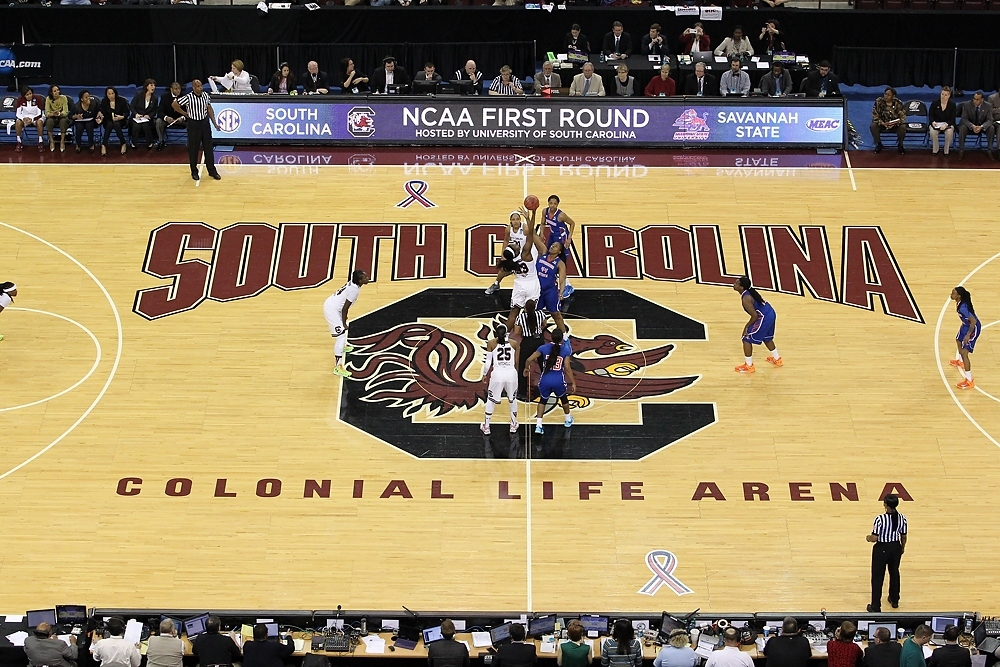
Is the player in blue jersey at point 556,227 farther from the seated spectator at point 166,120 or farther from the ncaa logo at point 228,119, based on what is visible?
the seated spectator at point 166,120

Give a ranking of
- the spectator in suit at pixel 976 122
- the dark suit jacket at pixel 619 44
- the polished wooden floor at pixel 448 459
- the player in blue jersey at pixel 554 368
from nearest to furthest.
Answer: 1. the polished wooden floor at pixel 448 459
2. the player in blue jersey at pixel 554 368
3. the spectator in suit at pixel 976 122
4. the dark suit jacket at pixel 619 44

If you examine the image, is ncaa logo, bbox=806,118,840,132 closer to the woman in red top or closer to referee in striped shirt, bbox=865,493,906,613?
referee in striped shirt, bbox=865,493,906,613

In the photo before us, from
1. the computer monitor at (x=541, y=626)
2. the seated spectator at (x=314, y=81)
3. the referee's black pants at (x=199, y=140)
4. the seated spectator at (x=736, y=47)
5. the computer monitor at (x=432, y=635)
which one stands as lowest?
the computer monitor at (x=432, y=635)

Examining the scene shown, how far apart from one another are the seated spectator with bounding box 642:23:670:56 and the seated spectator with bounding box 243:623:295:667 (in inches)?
768

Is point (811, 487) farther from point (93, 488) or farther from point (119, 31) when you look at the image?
point (119, 31)

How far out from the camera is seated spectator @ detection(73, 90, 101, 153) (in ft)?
102

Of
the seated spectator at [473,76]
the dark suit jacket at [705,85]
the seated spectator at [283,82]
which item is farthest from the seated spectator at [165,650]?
the dark suit jacket at [705,85]

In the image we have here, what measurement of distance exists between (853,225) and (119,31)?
1653 cm

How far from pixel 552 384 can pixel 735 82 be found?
11.7 m

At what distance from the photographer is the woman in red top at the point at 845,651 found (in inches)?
683

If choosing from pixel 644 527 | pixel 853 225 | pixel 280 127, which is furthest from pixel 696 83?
pixel 644 527

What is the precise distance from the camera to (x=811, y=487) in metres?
22.0

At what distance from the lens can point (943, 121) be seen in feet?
103

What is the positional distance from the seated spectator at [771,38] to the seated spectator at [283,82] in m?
10.2
